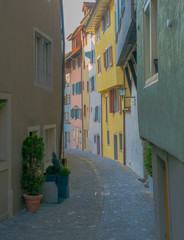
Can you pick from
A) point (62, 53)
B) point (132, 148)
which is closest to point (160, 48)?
point (62, 53)

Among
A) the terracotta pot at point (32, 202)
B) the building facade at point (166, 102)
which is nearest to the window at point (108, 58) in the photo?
the terracotta pot at point (32, 202)

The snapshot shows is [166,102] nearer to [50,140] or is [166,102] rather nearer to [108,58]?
[50,140]

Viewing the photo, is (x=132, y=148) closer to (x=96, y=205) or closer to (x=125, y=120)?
(x=125, y=120)

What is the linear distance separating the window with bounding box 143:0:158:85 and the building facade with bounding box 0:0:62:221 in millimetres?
3388

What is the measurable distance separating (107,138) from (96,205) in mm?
17928

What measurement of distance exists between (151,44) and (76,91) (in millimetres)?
34889

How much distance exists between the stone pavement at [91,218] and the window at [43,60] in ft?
12.8

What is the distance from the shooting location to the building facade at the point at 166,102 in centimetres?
396

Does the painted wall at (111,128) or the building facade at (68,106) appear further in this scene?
the building facade at (68,106)

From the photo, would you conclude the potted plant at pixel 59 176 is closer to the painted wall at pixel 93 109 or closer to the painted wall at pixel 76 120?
the painted wall at pixel 93 109

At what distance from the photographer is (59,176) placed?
37.9ft

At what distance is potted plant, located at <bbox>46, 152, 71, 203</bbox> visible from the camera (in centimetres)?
1152

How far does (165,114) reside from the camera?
4.86m

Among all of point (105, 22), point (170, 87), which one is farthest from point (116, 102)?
point (170, 87)
